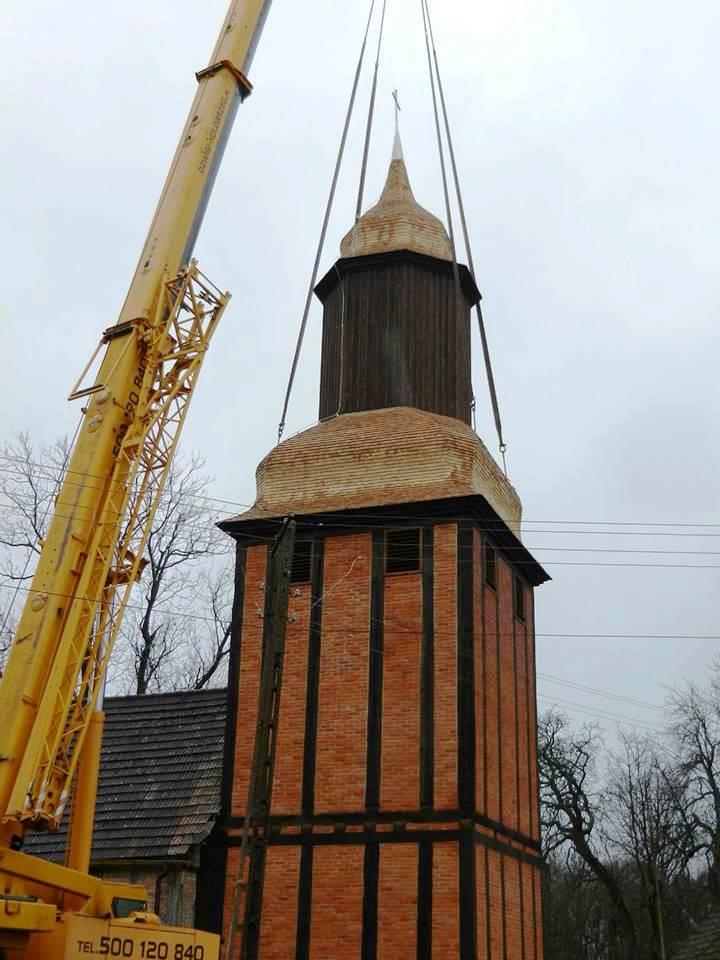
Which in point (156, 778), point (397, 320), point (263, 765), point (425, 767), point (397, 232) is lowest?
point (263, 765)

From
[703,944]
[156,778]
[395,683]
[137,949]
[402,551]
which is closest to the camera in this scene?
[137,949]

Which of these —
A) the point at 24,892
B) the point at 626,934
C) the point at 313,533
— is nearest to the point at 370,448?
the point at 313,533

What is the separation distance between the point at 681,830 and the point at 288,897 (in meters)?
26.0

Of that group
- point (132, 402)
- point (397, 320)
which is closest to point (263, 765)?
point (132, 402)

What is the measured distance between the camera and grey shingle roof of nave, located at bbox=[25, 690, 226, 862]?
59.2ft

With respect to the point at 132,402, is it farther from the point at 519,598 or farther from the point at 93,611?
the point at 519,598

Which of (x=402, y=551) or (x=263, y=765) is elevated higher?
(x=402, y=551)

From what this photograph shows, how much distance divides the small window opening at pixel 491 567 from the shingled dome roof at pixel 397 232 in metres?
6.57

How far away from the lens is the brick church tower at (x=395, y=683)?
16422mm

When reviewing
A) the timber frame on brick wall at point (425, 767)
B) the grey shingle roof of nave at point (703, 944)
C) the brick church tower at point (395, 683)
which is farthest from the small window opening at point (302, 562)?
the grey shingle roof of nave at point (703, 944)

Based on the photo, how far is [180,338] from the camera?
13906 mm

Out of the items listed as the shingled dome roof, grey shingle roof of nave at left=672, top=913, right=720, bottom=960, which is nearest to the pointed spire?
the shingled dome roof

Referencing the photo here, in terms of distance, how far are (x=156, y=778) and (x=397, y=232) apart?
37.7 feet

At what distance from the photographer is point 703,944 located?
21516 millimetres
